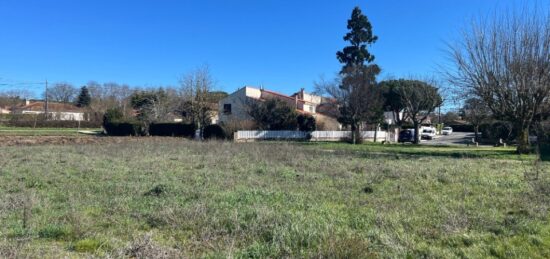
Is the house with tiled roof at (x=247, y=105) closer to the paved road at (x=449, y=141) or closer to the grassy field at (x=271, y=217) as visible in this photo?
the paved road at (x=449, y=141)

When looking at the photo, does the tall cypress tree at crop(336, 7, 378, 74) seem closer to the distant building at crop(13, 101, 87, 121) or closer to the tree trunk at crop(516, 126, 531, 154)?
the tree trunk at crop(516, 126, 531, 154)

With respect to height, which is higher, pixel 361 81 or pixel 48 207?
pixel 361 81

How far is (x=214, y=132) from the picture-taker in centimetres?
4153

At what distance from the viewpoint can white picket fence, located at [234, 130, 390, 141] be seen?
1644 inches

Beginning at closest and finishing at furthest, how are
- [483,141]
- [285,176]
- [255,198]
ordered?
[255,198] → [285,176] → [483,141]

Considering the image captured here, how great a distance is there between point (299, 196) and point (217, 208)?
1.96 meters

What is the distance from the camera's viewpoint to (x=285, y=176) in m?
11.1

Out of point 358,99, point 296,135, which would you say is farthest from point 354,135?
point 296,135

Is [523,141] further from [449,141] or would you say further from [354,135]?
[449,141]

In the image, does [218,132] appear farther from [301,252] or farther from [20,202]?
[301,252]

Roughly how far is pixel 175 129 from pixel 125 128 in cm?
624

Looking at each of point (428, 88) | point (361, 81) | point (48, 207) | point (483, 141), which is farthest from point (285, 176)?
point (483, 141)

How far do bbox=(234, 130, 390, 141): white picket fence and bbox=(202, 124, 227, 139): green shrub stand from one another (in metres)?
1.78

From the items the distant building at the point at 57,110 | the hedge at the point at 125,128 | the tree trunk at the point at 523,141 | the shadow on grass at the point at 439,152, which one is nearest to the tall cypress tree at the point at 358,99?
the shadow on grass at the point at 439,152
